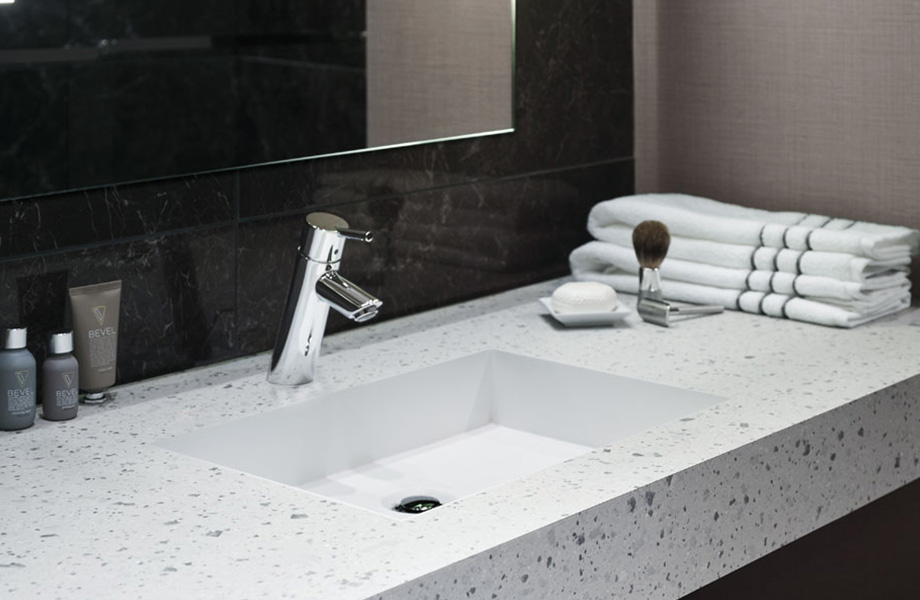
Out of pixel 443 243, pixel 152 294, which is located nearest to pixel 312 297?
pixel 152 294

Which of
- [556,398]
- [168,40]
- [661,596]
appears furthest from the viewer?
[556,398]

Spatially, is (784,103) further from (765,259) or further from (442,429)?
(442,429)

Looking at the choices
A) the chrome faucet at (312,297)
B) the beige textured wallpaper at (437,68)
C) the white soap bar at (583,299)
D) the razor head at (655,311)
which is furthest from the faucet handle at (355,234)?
the razor head at (655,311)

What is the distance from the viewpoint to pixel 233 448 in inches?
59.6

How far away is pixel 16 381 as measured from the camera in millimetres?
1430

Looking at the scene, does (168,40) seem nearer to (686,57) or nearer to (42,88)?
(42,88)

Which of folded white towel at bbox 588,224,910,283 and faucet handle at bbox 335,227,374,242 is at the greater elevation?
faucet handle at bbox 335,227,374,242

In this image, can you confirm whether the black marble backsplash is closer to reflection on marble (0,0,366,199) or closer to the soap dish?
reflection on marble (0,0,366,199)

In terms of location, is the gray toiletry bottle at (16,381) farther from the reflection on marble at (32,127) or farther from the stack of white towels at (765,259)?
the stack of white towels at (765,259)

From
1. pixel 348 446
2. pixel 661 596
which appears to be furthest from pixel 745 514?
pixel 348 446

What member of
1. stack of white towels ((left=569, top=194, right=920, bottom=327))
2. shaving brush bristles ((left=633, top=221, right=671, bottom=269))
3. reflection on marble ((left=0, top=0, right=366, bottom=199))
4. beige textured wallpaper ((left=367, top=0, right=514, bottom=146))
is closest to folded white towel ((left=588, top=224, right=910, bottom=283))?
stack of white towels ((left=569, top=194, right=920, bottom=327))

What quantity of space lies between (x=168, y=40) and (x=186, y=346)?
14.7 inches

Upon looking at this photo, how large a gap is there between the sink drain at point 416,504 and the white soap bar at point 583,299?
41 cm

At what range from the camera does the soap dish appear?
1869mm
